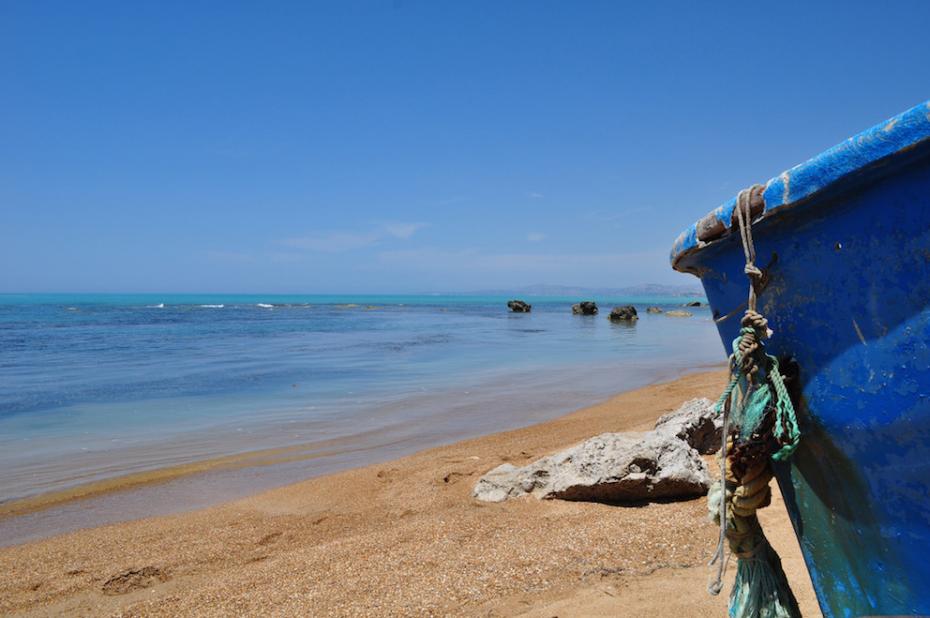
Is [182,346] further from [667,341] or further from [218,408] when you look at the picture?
[667,341]

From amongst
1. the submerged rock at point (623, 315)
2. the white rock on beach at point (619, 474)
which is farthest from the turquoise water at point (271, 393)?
the submerged rock at point (623, 315)

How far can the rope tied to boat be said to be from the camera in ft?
6.10

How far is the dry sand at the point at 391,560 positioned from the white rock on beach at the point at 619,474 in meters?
0.16

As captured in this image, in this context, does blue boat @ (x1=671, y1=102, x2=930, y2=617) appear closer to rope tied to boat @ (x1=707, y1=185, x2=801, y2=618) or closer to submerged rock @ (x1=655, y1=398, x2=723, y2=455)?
rope tied to boat @ (x1=707, y1=185, x2=801, y2=618)

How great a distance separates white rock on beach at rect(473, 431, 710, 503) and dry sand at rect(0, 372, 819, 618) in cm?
16

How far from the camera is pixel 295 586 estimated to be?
12.9 feet

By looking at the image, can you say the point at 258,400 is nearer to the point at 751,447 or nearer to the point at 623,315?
the point at 751,447

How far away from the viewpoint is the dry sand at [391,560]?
3.55 m

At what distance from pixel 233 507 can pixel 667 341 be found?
22137 millimetres

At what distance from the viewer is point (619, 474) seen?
199 inches

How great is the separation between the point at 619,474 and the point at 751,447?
329cm

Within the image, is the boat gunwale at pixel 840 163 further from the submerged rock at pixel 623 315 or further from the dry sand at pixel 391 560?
the submerged rock at pixel 623 315

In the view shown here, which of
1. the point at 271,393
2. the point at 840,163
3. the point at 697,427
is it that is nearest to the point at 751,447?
the point at 840,163

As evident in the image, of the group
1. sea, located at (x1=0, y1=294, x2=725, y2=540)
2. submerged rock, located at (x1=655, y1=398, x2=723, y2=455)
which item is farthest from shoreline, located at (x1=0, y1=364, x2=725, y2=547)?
submerged rock, located at (x1=655, y1=398, x2=723, y2=455)
